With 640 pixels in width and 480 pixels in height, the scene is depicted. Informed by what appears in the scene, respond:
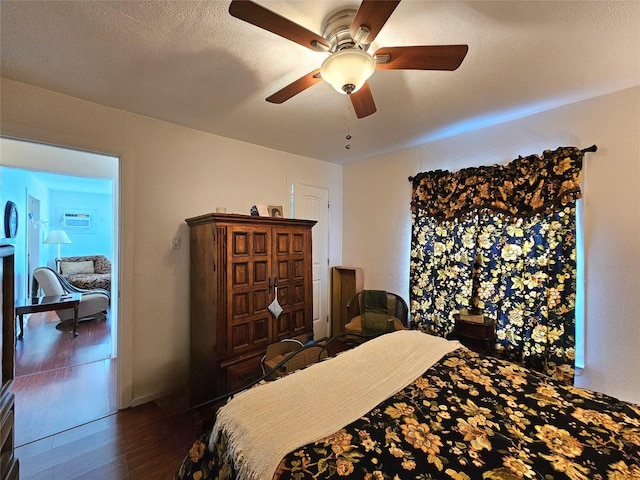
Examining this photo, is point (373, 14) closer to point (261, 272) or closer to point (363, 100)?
point (363, 100)

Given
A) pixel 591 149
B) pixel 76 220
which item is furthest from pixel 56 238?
pixel 591 149

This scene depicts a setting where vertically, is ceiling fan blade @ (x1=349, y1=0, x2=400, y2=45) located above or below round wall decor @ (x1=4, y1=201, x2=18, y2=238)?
above

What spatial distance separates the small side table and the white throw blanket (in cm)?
97

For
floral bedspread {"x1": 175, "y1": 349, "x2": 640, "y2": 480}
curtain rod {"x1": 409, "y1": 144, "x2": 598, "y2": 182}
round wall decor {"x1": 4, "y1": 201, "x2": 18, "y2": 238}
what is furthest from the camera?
round wall decor {"x1": 4, "y1": 201, "x2": 18, "y2": 238}

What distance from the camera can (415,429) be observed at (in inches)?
42.3

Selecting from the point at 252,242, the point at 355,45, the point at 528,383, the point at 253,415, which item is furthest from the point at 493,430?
the point at 252,242

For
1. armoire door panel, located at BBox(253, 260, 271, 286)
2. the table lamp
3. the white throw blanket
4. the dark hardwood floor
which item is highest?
the table lamp

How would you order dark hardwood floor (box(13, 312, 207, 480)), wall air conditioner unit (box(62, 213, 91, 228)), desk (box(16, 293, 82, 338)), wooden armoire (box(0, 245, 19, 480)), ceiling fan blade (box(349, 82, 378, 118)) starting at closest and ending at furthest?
wooden armoire (box(0, 245, 19, 480)), ceiling fan blade (box(349, 82, 378, 118)), dark hardwood floor (box(13, 312, 207, 480)), desk (box(16, 293, 82, 338)), wall air conditioner unit (box(62, 213, 91, 228))

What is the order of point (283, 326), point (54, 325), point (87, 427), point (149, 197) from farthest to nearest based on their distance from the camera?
1. point (54, 325)
2. point (283, 326)
3. point (149, 197)
4. point (87, 427)

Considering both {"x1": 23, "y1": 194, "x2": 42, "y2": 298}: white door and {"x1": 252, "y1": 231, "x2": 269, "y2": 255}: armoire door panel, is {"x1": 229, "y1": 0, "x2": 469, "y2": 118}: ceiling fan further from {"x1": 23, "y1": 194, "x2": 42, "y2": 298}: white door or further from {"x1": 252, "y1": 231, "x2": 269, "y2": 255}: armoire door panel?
{"x1": 23, "y1": 194, "x2": 42, "y2": 298}: white door

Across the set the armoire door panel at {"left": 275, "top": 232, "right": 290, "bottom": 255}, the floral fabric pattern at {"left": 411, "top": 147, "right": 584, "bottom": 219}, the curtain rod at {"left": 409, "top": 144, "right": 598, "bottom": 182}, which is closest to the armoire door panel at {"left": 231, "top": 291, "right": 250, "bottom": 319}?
the armoire door panel at {"left": 275, "top": 232, "right": 290, "bottom": 255}

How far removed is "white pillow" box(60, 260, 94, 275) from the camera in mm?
5934

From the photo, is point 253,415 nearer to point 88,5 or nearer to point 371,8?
point 371,8

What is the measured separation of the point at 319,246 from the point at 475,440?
2.97 metres
